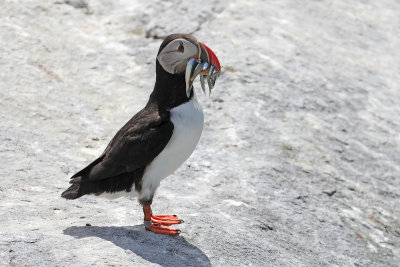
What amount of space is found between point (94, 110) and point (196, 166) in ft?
5.92

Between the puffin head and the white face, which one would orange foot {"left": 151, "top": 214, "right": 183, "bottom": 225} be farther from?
the white face

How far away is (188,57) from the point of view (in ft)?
17.8

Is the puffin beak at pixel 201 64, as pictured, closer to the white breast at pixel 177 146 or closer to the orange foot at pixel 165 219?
the white breast at pixel 177 146

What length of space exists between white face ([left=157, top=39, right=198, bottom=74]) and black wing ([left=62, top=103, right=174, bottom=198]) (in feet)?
1.32

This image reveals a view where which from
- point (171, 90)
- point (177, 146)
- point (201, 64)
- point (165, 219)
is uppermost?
point (201, 64)

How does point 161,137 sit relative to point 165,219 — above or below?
above

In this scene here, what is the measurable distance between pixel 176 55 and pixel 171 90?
34cm

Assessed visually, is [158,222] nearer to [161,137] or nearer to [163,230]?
[163,230]

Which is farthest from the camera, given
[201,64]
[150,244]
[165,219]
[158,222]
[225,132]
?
[225,132]

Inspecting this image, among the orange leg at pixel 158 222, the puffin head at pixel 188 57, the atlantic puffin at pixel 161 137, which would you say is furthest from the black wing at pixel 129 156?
the puffin head at pixel 188 57

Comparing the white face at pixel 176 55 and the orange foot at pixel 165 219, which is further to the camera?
the orange foot at pixel 165 219

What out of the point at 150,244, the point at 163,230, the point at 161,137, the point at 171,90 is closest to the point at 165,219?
the point at 163,230

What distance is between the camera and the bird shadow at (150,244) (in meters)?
5.07

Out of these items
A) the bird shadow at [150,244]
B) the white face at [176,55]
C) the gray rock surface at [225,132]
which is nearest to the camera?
the bird shadow at [150,244]
